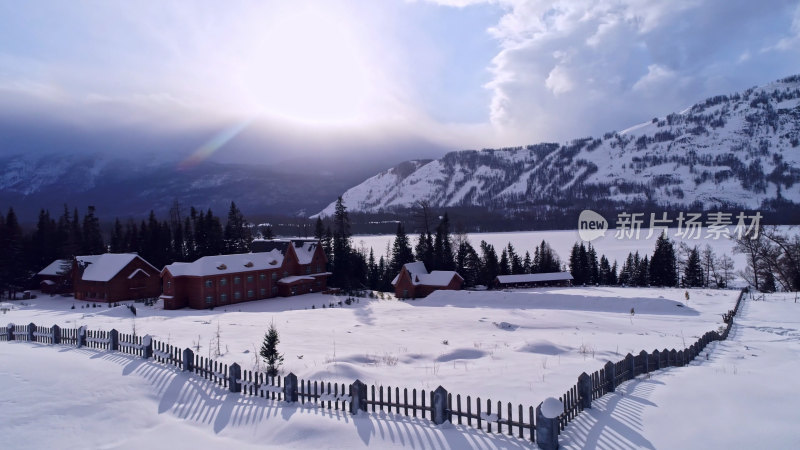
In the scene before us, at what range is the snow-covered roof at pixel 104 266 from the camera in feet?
151

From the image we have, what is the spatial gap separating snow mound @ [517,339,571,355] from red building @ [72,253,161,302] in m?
45.8

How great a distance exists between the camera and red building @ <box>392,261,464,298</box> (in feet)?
170

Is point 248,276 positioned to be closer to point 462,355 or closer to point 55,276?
point 55,276

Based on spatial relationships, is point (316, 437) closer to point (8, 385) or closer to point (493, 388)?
point (493, 388)

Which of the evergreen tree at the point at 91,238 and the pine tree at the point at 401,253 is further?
the pine tree at the point at 401,253

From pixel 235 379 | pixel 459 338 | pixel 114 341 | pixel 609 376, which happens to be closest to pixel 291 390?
pixel 235 379

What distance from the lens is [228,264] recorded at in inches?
1809

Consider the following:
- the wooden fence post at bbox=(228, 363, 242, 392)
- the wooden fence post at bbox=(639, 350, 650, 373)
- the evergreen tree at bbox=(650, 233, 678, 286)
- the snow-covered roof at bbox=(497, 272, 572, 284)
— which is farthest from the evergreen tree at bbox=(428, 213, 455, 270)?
the wooden fence post at bbox=(228, 363, 242, 392)

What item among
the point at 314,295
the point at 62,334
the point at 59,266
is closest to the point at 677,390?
the point at 62,334

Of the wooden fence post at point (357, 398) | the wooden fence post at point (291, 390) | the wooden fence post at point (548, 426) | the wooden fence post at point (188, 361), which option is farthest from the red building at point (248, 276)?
the wooden fence post at point (548, 426)

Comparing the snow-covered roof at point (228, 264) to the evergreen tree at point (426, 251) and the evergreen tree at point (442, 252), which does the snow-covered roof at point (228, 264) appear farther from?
the evergreen tree at point (442, 252)

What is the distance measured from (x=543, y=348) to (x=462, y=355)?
13.2ft

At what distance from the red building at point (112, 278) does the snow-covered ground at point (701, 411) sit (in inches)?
2006

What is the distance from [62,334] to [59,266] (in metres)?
45.7
